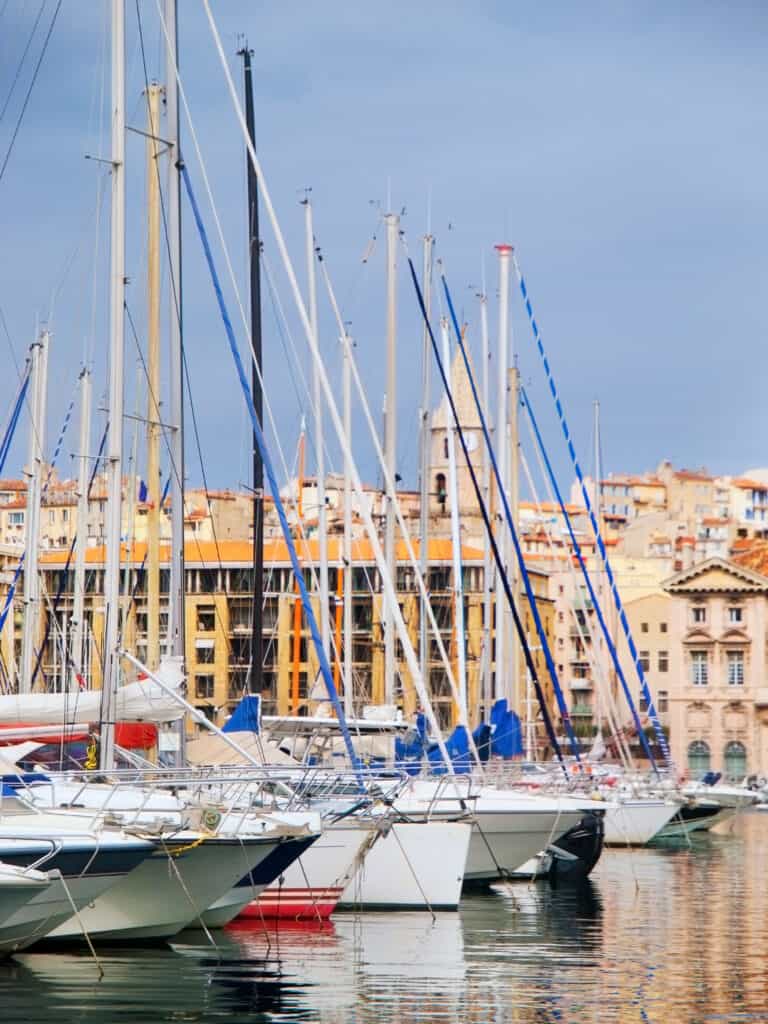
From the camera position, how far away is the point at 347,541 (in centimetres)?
3994

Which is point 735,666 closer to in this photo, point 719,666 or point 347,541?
point 719,666

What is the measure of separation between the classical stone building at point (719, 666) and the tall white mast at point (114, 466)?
101 m

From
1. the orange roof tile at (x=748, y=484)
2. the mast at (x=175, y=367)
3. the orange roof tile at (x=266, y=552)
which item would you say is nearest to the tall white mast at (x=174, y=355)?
the mast at (x=175, y=367)

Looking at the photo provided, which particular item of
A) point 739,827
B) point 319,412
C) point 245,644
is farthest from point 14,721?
point 245,644

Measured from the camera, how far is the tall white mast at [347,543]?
36.6 metres

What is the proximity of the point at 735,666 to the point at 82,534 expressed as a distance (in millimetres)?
Answer: 94039

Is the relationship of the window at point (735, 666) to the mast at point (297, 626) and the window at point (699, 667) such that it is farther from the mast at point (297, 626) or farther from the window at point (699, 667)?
the mast at point (297, 626)

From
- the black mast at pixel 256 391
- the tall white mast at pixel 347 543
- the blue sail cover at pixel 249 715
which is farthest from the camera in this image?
the tall white mast at pixel 347 543

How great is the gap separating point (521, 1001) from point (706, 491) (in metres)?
169

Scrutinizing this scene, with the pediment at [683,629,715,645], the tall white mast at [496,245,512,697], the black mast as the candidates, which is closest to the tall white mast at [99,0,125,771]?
the black mast

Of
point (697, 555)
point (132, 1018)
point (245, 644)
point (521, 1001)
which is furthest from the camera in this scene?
point (697, 555)

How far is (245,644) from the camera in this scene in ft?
355

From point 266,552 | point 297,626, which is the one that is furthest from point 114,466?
point 266,552

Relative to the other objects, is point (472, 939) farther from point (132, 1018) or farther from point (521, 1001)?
point (132, 1018)
